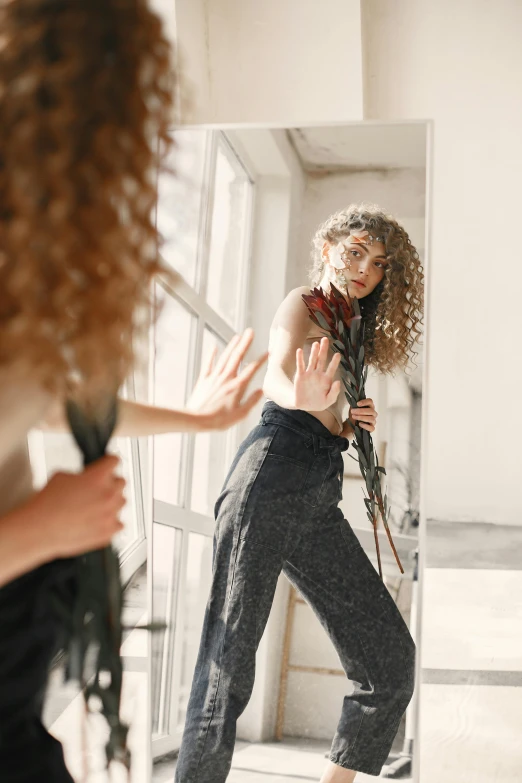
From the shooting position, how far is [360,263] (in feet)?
7.06

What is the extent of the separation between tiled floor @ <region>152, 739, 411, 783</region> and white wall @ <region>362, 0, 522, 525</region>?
1.35 metres

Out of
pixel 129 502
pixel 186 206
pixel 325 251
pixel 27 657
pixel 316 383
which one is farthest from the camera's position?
pixel 129 502

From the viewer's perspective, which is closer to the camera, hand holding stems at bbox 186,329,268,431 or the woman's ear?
hand holding stems at bbox 186,329,268,431

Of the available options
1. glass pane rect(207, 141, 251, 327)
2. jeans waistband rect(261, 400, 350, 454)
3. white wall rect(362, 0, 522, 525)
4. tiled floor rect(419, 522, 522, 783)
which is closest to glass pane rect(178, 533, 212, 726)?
jeans waistband rect(261, 400, 350, 454)

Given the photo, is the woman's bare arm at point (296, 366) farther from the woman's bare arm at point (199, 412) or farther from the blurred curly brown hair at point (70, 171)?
the blurred curly brown hair at point (70, 171)

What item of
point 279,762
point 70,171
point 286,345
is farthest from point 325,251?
point 70,171

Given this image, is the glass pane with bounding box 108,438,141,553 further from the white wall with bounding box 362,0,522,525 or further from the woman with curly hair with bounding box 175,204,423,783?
the white wall with bounding box 362,0,522,525

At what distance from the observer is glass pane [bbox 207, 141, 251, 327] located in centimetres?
228

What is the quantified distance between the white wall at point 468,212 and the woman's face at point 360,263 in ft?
3.94

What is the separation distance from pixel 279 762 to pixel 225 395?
1367mm

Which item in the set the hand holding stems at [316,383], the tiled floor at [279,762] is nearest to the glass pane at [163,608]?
the tiled floor at [279,762]

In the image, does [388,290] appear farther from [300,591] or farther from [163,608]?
[163,608]

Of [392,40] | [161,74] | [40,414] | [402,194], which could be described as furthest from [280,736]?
[392,40]

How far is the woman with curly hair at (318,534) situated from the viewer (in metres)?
2.02
